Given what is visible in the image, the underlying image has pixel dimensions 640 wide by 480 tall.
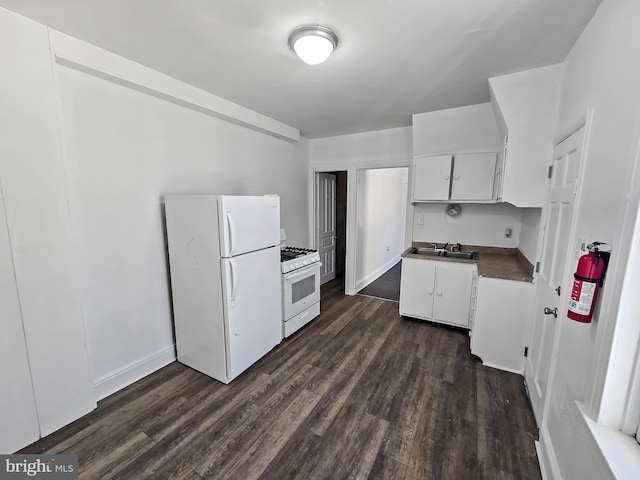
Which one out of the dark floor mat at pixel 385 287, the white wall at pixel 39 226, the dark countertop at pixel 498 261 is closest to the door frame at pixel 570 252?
the dark countertop at pixel 498 261

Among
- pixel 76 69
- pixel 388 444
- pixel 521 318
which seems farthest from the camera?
pixel 521 318

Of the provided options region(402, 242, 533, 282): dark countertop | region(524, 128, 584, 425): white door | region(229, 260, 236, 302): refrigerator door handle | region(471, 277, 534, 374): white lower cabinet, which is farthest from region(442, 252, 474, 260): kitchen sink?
region(229, 260, 236, 302): refrigerator door handle

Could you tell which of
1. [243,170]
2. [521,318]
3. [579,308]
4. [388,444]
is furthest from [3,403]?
[521,318]

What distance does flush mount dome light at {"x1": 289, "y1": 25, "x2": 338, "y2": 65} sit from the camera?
1.64 metres

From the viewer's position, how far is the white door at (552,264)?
1621 millimetres

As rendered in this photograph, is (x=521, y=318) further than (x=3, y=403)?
Yes

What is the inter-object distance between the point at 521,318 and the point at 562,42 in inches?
83.7

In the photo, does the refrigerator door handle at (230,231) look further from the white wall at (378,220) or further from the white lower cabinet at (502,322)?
the white wall at (378,220)

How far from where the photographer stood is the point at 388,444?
171 centimetres

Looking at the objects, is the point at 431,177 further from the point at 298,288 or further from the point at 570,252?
the point at 298,288

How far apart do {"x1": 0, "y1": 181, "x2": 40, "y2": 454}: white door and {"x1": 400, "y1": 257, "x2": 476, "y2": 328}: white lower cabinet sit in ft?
11.2

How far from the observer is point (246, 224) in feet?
7.55

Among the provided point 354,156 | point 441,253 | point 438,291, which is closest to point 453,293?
point 438,291

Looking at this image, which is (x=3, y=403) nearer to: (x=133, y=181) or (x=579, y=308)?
(x=133, y=181)
